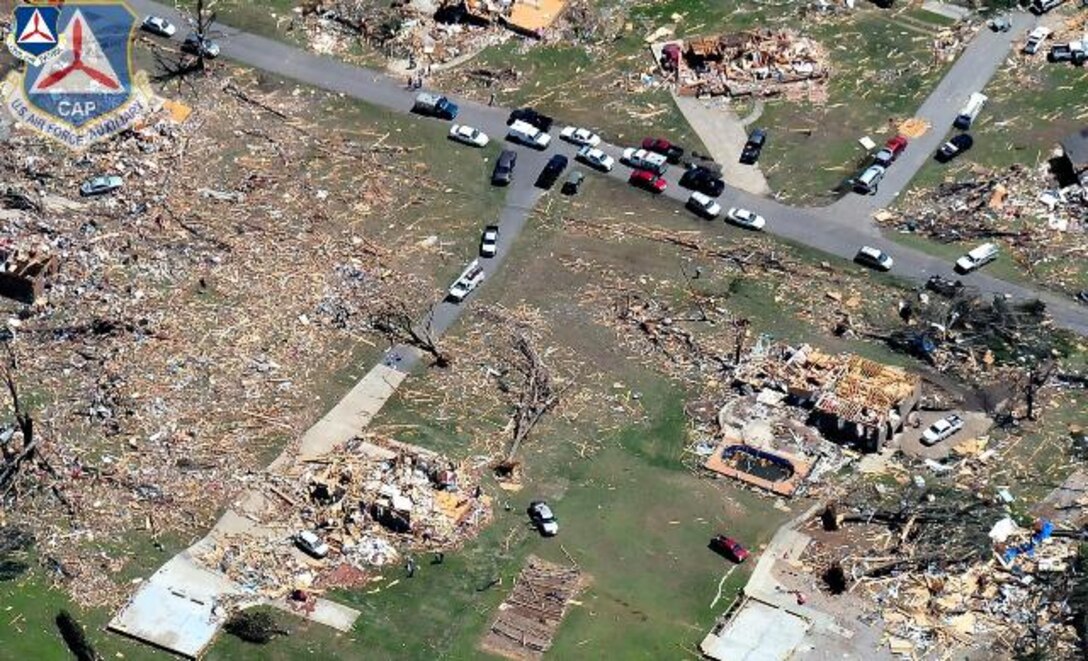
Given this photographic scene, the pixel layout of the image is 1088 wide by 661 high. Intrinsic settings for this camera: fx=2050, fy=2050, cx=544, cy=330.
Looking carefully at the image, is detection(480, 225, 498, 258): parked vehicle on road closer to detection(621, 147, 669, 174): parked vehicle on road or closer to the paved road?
detection(621, 147, 669, 174): parked vehicle on road

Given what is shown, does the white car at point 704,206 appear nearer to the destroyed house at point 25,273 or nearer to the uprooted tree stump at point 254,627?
the destroyed house at point 25,273

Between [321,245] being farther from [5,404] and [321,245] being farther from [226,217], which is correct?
[5,404]

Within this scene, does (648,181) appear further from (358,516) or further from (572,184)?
(358,516)

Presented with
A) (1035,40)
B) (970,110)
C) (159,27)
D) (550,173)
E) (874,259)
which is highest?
(1035,40)

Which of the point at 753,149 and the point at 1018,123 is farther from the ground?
the point at 1018,123

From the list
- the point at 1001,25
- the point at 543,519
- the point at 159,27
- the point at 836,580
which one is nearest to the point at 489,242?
the point at 543,519

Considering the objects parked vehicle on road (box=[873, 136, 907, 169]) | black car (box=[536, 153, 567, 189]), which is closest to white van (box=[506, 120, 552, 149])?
black car (box=[536, 153, 567, 189])

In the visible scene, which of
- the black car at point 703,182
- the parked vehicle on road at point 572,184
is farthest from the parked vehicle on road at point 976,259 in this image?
the parked vehicle on road at point 572,184

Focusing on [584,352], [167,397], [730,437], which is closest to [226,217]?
[167,397]
